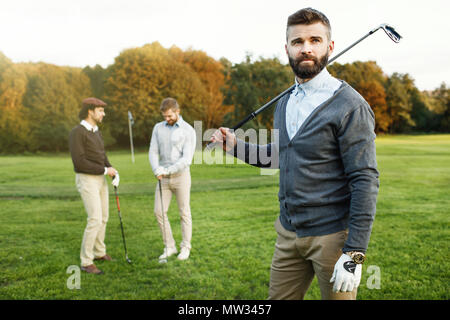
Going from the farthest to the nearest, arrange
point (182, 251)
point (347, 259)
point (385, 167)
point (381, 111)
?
point (381, 111), point (385, 167), point (182, 251), point (347, 259)

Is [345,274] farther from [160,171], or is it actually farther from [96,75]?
[96,75]

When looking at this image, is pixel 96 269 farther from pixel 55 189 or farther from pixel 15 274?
pixel 55 189

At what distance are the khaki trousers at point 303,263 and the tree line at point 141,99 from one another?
114 feet

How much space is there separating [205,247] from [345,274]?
4.99 meters

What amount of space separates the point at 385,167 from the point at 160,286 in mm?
17100

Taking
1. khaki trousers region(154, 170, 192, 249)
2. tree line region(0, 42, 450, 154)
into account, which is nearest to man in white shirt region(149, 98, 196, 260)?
khaki trousers region(154, 170, 192, 249)

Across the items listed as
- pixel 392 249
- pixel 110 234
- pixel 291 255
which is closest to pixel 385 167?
pixel 392 249

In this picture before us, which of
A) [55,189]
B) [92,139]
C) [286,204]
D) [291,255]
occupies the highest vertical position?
[92,139]

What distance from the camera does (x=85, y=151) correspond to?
5898mm

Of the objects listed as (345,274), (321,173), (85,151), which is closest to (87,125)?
(85,151)

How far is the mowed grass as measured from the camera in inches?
198

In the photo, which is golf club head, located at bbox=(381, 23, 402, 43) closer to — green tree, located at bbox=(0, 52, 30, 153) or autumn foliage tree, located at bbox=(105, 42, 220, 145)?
autumn foliage tree, located at bbox=(105, 42, 220, 145)

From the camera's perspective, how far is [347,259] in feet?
7.10

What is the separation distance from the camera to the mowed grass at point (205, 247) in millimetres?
5027
